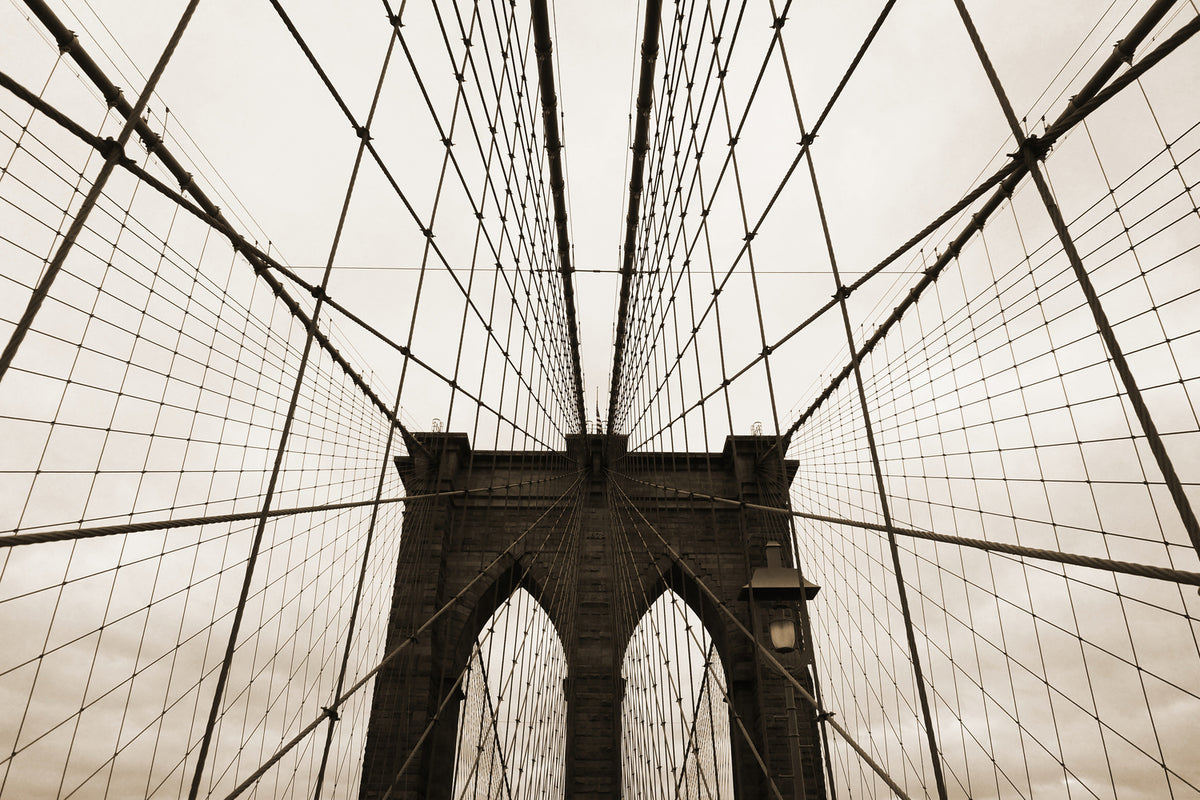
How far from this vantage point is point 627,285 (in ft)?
36.0

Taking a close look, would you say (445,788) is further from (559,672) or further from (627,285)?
(627,285)

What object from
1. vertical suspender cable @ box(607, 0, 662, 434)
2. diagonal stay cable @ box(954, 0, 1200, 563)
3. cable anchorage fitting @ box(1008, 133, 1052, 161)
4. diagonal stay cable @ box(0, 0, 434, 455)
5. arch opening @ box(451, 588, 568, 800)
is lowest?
arch opening @ box(451, 588, 568, 800)

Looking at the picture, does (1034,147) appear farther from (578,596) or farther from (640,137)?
(578,596)

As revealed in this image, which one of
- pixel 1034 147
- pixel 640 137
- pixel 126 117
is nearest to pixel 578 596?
pixel 640 137

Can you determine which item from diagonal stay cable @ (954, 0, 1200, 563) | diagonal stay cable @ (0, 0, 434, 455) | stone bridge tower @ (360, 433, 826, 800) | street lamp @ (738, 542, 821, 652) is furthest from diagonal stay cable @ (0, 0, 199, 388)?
stone bridge tower @ (360, 433, 826, 800)

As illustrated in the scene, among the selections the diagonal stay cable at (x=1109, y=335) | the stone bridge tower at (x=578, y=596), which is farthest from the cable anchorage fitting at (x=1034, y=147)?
the stone bridge tower at (x=578, y=596)

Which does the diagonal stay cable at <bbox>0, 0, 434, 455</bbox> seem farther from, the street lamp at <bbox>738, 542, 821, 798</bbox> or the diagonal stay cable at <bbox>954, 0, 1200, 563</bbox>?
Result: the street lamp at <bbox>738, 542, 821, 798</bbox>

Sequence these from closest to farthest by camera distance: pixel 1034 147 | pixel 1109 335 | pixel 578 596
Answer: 1. pixel 1109 335
2. pixel 1034 147
3. pixel 578 596

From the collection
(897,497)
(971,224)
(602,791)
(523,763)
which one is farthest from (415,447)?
(971,224)

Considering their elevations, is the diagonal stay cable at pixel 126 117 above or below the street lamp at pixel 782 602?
above

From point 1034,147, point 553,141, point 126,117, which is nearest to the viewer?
point 1034,147

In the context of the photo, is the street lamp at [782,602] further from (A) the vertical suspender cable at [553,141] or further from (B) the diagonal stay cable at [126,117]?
(A) the vertical suspender cable at [553,141]

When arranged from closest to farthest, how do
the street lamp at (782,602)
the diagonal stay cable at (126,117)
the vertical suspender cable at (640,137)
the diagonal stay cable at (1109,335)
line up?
the diagonal stay cable at (1109,335), the diagonal stay cable at (126,117), the street lamp at (782,602), the vertical suspender cable at (640,137)

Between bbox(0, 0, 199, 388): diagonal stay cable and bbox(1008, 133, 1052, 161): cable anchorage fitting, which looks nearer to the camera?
bbox(0, 0, 199, 388): diagonal stay cable
